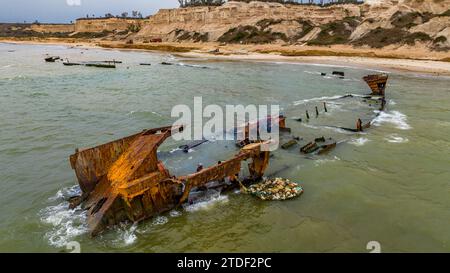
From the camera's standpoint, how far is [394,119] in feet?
80.3

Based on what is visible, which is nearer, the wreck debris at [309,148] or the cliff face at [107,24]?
the wreck debris at [309,148]

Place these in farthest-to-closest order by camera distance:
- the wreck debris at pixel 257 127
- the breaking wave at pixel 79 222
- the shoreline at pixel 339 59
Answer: the shoreline at pixel 339 59
the wreck debris at pixel 257 127
the breaking wave at pixel 79 222

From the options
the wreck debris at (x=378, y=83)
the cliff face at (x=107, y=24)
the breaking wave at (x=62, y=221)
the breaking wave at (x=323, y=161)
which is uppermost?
the cliff face at (x=107, y=24)

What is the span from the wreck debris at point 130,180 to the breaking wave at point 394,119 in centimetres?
1371

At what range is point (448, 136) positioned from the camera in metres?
20.6

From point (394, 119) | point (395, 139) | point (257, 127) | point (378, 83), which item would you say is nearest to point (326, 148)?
point (257, 127)

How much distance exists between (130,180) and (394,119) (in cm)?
2008

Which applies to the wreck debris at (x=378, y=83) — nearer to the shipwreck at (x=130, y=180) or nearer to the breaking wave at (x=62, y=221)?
the shipwreck at (x=130, y=180)

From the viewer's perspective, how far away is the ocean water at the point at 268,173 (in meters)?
10.4

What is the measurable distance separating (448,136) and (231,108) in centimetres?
1477

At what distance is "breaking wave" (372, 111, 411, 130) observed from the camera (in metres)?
22.9

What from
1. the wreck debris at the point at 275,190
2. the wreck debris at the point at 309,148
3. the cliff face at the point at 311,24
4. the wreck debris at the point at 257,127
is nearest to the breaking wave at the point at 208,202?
the wreck debris at the point at 275,190

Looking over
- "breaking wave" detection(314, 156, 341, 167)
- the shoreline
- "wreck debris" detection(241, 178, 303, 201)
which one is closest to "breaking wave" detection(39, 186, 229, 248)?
"wreck debris" detection(241, 178, 303, 201)
